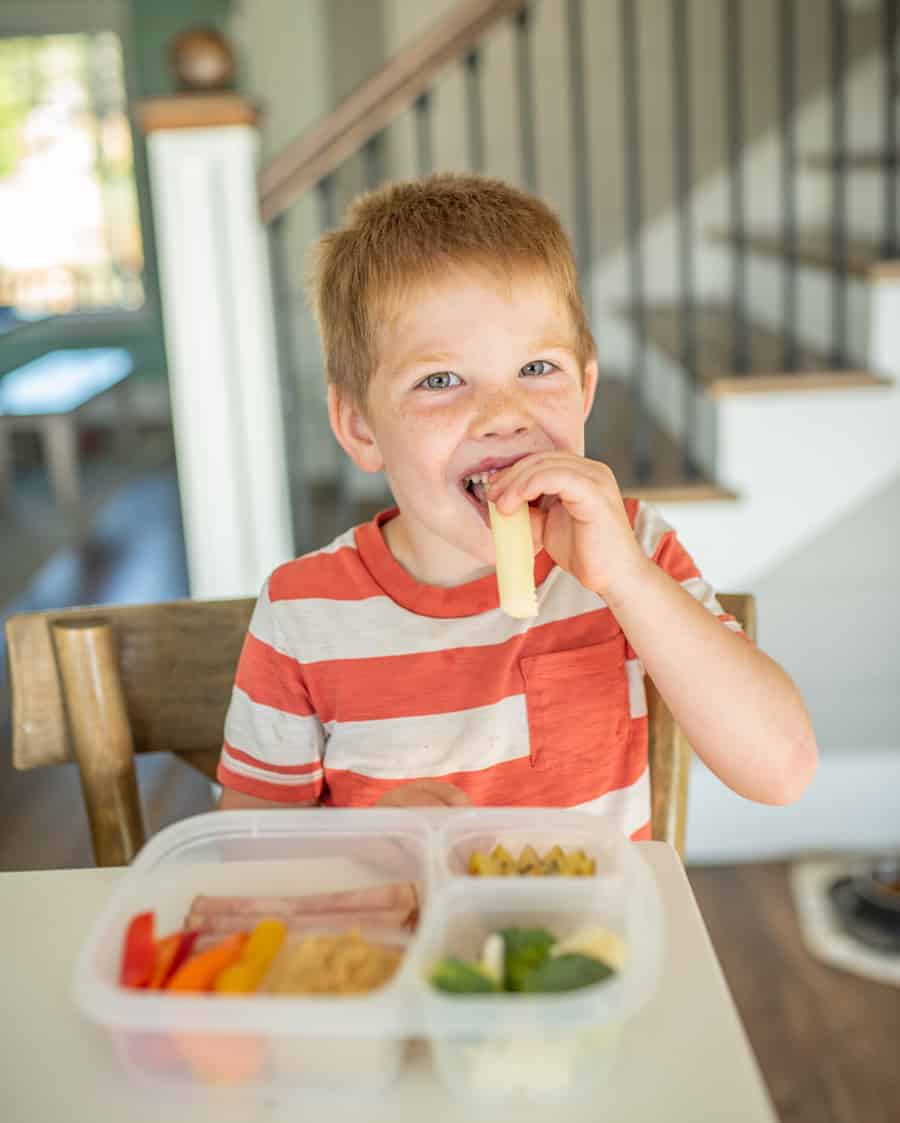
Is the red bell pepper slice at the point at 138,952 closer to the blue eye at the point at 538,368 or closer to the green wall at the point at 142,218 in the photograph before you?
the blue eye at the point at 538,368

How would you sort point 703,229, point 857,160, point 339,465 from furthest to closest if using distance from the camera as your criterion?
1. point 703,229
2. point 339,465
3. point 857,160

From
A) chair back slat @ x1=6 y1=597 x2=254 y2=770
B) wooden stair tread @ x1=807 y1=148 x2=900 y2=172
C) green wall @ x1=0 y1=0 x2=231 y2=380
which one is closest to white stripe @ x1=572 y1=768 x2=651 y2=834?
chair back slat @ x1=6 y1=597 x2=254 y2=770

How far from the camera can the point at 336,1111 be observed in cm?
62

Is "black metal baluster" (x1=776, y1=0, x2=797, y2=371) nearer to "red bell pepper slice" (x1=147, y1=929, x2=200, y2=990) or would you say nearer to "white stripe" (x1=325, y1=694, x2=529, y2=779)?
"white stripe" (x1=325, y1=694, x2=529, y2=779)

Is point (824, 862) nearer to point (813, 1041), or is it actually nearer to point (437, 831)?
point (813, 1041)

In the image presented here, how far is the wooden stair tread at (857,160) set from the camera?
2.84 meters

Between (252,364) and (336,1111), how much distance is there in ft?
7.51

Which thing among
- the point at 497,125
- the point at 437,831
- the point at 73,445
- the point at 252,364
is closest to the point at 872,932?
the point at 252,364

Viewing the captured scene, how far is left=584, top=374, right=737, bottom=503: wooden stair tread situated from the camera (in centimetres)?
262

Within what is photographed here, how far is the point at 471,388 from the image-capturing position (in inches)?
41.5

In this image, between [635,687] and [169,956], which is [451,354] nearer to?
[635,687]

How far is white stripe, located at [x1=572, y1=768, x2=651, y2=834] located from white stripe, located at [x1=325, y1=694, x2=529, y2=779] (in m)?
0.08

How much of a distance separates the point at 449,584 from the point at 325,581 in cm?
11

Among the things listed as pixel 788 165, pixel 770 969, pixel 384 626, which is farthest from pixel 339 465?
pixel 384 626
